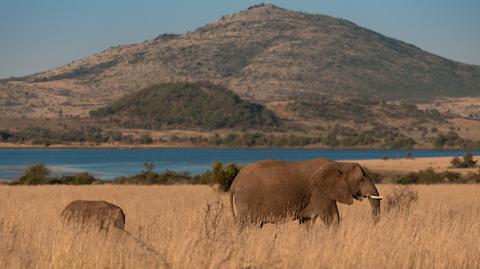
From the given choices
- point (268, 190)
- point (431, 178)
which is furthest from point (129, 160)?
point (268, 190)

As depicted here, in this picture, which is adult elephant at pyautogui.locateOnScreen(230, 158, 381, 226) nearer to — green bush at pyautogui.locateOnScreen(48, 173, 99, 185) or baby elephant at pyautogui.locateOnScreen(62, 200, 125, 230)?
baby elephant at pyautogui.locateOnScreen(62, 200, 125, 230)

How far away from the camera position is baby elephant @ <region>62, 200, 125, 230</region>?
40.7ft

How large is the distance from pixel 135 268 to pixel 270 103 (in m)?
170

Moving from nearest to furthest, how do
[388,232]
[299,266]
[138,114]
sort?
[299,266] < [388,232] < [138,114]

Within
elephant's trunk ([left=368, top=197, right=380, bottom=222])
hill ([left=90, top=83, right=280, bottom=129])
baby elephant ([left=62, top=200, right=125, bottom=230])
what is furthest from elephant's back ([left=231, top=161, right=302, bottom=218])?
hill ([left=90, top=83, right=280, bottom=129])

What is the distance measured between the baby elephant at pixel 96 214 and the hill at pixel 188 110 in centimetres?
14895

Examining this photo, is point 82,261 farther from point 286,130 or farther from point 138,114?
point 138,114

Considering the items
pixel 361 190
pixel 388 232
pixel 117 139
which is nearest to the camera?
pixel 388 232

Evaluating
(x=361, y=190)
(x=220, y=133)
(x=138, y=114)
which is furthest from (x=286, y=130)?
(x=361, y=190)

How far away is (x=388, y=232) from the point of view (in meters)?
11.6

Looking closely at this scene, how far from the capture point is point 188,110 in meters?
172

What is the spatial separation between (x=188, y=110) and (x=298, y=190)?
521 ft

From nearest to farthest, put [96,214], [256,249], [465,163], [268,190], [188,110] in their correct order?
[256,249]
[96,214]
[268,190]
[465,163]
[188,110]

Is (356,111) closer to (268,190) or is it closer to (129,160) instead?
(129,160)
